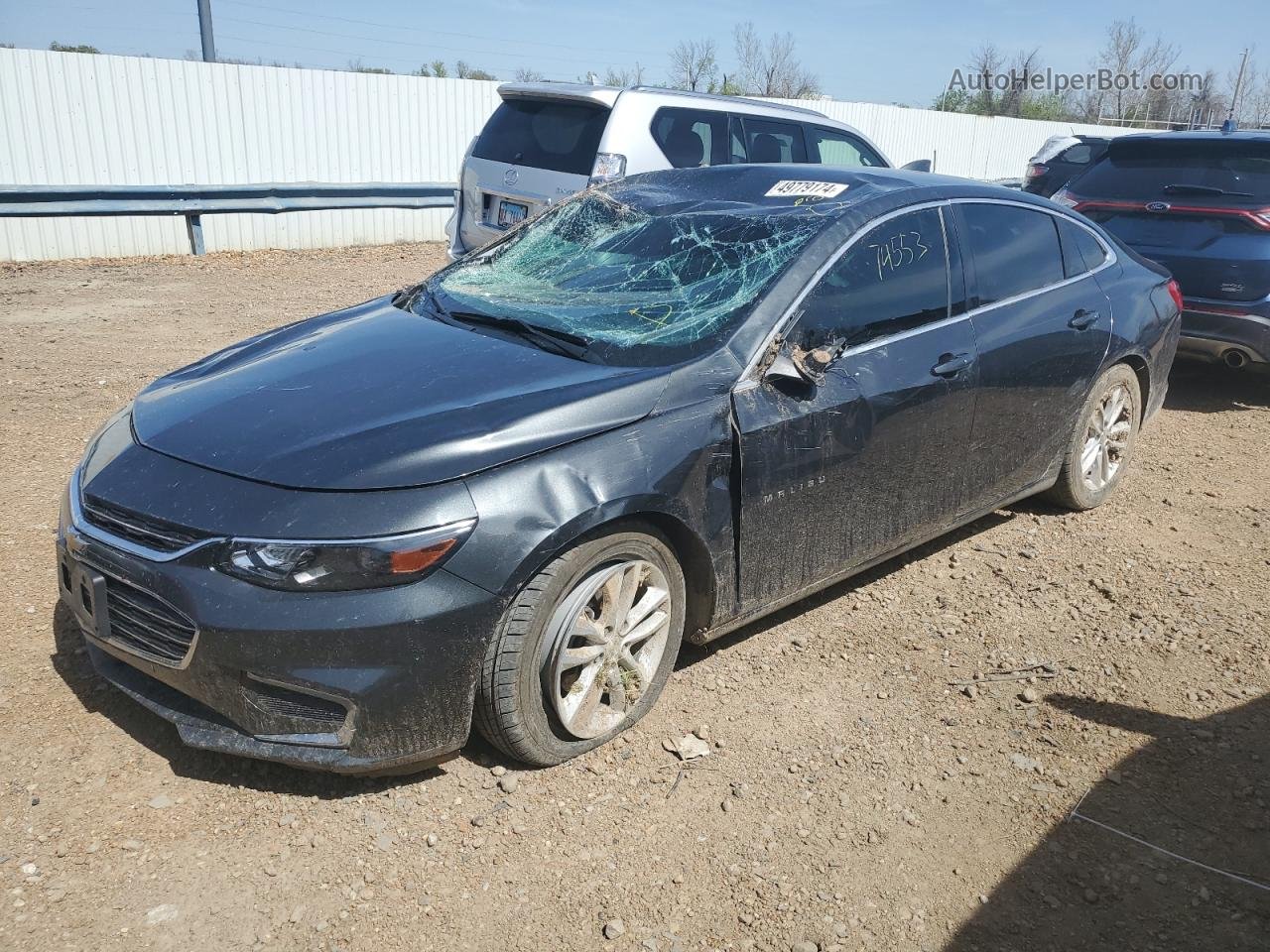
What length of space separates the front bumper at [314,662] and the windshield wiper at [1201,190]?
21.4 feet

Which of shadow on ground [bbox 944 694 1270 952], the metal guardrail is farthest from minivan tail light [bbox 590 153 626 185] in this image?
the metal guardrail

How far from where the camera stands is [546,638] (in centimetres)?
298

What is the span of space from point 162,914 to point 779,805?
1671 millimetres

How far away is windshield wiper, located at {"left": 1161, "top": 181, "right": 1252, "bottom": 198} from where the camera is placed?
7074 millimetres

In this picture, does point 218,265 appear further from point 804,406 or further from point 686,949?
point 686,949

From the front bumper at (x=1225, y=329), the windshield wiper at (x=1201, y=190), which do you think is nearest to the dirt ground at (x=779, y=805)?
the front bumper at (x=1225, y=329)

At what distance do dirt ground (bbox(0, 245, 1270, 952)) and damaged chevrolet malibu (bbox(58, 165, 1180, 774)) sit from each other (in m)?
0.24

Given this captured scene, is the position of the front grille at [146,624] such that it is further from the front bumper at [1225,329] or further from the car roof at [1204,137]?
the car roof at [1204,137]

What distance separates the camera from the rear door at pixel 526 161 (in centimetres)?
795

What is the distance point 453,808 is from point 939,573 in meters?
2.58

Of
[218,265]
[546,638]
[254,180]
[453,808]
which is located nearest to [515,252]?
[546,638]

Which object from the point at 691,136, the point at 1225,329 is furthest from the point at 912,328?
the point at 691,136

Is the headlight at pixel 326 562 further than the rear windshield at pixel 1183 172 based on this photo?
No

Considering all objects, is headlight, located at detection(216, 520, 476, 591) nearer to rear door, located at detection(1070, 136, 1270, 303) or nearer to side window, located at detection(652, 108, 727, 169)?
side window, located at detection(652, 108, 727, 169)
